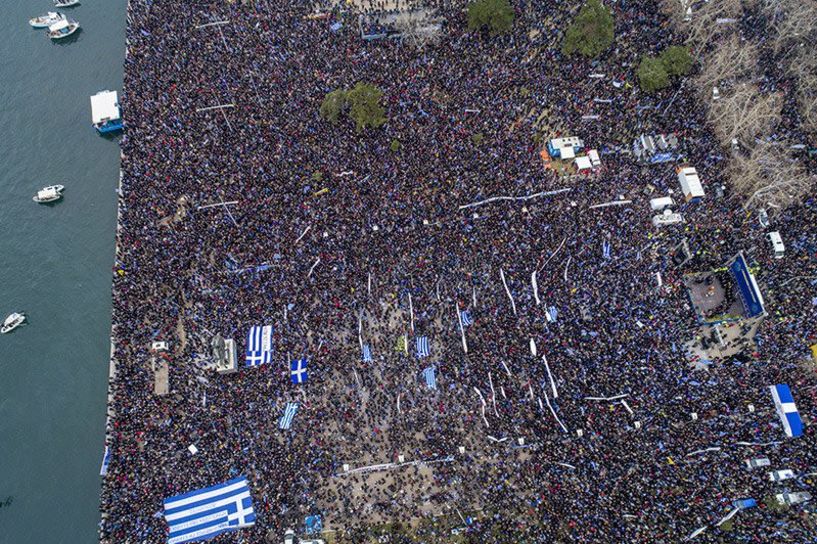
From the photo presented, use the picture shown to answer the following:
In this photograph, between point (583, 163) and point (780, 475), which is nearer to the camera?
point (780, 475)

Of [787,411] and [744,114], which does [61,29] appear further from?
[787,411]

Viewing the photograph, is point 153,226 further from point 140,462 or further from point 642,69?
point 642,69

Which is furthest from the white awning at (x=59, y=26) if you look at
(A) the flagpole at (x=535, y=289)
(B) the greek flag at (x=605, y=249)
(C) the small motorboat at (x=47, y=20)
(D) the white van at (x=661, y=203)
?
(D) the white van at (x=661, y=203)

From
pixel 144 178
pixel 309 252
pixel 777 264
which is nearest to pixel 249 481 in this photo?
pixel 309 252

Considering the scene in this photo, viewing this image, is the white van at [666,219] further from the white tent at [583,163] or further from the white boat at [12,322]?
the white boat at [12,322]

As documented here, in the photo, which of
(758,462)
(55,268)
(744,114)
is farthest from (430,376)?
(55,268)

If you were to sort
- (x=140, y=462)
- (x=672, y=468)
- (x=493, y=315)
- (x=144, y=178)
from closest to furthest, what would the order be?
(x=672, y=468) < (x=140, y=462) < (x=493, y=315) < (x=144, y=178)

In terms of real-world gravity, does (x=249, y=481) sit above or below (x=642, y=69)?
below

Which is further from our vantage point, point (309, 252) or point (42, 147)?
point (42, 147)
